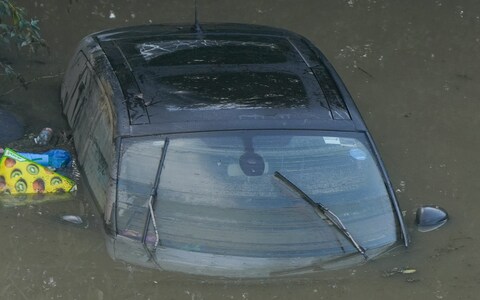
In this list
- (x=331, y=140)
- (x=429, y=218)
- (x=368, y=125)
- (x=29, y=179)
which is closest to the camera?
(x=331, y=140)

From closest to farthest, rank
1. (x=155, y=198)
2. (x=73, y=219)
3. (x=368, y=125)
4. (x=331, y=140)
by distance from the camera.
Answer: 1. (x=155, y=198)
2. (x=331, y=140)
3. (x=73, y=219)
4. (x=368, y=125)

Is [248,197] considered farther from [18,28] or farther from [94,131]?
[18,28]

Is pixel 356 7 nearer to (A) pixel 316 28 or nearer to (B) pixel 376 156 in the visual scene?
(A) pixel 316 28

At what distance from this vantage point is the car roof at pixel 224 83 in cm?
417

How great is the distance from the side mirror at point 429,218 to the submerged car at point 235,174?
1.18 ft

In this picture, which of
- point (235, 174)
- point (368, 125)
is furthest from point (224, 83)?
point (368, 125)

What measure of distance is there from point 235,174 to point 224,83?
620mm

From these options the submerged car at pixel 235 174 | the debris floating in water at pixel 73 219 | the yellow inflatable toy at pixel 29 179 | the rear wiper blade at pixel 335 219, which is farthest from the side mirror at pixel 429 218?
the yellow inflatable toy at pixel 29 179

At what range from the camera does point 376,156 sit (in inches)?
172

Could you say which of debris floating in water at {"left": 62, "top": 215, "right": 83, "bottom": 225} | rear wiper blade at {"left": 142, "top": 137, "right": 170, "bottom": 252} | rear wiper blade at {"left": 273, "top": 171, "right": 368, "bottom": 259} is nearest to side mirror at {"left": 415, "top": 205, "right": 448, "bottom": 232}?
rear wiper blade at {"left": 273, "top": 171, "right": 368, "bottom": 259}

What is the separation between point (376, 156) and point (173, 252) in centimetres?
125

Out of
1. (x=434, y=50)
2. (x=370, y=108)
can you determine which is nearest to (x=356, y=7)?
(x=434, y=50)

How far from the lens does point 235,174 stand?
4078mm

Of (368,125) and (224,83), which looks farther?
(368,125)
